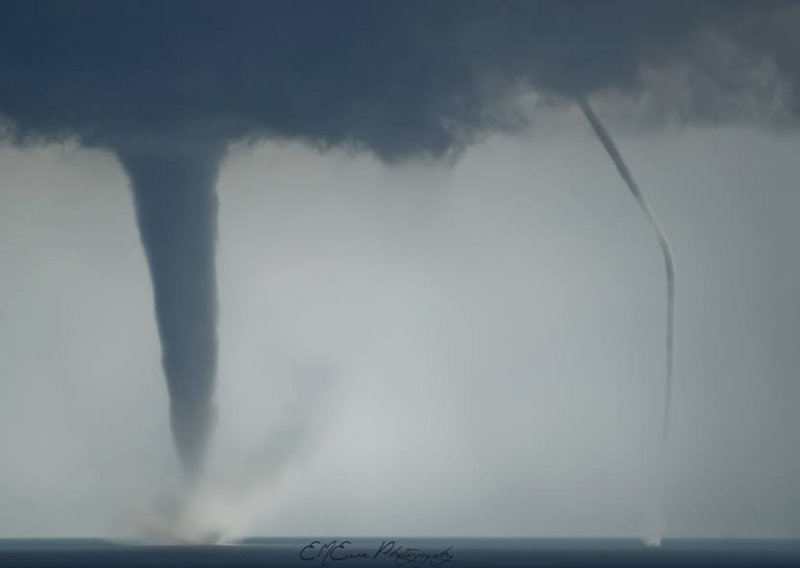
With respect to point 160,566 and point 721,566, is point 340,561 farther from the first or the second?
point 721,566

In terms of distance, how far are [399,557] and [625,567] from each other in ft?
75.7

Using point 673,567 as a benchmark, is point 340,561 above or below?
above

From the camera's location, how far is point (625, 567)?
127 m

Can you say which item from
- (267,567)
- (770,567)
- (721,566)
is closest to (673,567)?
(721,566)

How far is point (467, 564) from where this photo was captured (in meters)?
136

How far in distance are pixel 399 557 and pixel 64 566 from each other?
31.2 meters

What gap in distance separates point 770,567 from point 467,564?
3122cm

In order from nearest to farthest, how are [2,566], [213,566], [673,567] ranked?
[2,566], [213,566], [673,567]

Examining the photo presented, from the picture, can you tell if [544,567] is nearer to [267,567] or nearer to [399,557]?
[399,557]

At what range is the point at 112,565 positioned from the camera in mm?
→ 129250

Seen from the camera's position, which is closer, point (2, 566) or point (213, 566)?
point (2, 566)

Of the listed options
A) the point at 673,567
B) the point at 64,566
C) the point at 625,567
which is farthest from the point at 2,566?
the point at 673,567

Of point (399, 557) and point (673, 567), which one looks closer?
point (399, 557)

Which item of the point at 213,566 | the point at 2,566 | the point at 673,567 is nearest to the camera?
the point at 2,566
